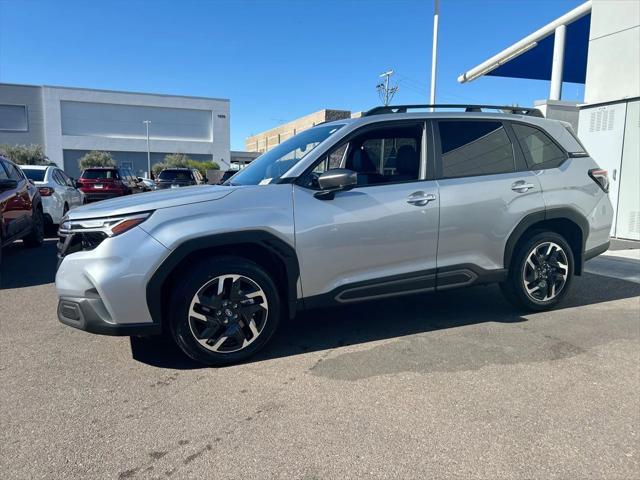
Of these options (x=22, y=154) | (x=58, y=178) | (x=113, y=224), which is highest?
(x=22, y=154)

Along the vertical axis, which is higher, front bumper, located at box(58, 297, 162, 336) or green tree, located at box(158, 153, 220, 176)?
green tree, located at box(158, 153, 220, 176)

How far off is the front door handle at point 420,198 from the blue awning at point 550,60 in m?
14.9

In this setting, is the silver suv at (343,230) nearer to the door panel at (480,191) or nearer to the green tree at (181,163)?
the door panel at (480,191)

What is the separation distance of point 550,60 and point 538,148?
55.0ft

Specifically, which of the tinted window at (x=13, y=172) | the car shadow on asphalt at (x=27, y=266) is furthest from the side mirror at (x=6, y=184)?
the car shadow on asphalt at (x=27, y=266)

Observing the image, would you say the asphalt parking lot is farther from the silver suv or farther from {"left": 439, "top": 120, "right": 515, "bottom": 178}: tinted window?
{"left": 439, "top": 120, "right": 515, "bottom": 178}: tinted window

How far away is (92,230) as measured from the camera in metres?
3.38

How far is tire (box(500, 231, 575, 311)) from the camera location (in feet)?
15.3

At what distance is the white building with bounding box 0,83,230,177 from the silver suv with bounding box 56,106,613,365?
2357 inches

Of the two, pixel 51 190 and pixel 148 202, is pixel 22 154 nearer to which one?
pixel 51 190

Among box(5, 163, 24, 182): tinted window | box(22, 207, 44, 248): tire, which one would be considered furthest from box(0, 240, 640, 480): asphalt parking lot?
box(22, 207, 44, 248): tire

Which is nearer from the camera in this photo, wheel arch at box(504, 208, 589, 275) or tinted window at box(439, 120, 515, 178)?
tinted window at box(439, 120, 515, 178)

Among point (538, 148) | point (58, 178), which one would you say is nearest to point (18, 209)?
point (58, 178)

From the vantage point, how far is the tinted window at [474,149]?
4.37 metres
